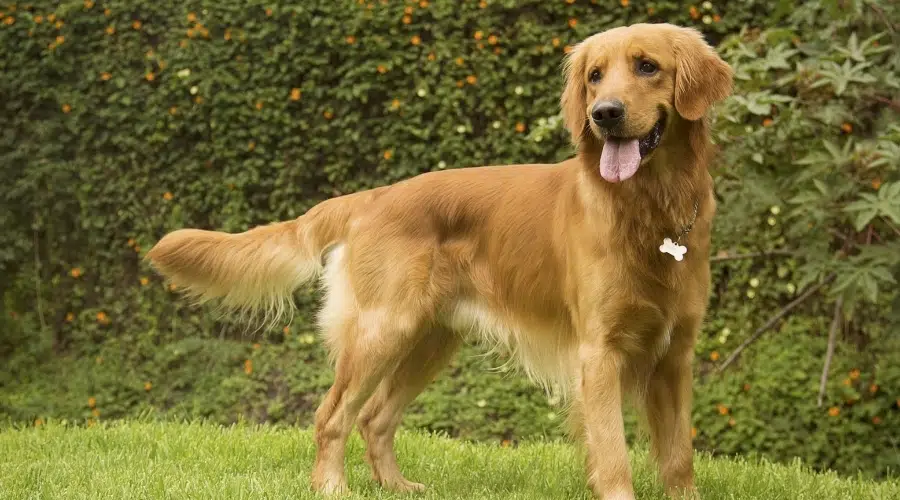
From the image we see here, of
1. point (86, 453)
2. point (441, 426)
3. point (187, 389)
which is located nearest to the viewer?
point (86, 453)

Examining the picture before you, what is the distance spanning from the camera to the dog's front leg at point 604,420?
12.6 ft

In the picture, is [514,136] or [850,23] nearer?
[850,23]

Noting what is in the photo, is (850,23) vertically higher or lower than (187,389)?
higher

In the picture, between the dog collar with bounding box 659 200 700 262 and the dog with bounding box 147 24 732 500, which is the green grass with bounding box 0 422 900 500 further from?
the dog collar with bounding box 659 200 700 262

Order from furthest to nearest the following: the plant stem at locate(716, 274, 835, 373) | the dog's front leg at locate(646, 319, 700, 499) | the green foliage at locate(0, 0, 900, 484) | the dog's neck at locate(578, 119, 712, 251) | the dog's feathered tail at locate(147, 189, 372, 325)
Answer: the green foliage at locate(0, 0, 900, 484), the plant stem at locate(716, 274, 835, 373), the dog's feathered tail at locate(147, 189, 372, 325), the dog's front leg at locate(646, 319, 700, 499), the dog's neck at locate(578, 119, 712, 251)

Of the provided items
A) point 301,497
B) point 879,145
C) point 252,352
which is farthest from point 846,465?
point 252,352

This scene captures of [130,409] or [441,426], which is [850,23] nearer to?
[441,426]

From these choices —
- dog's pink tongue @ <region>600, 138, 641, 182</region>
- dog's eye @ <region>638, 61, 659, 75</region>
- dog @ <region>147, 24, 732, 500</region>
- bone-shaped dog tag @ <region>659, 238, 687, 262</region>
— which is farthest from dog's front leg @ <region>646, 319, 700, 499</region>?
dog's eye @ <region>638, 61, 659, 75</region>

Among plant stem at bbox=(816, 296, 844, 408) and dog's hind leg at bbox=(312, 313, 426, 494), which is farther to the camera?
plant stem at bbox=(816, 296, 844, 408)

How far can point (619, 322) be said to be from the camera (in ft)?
12.9

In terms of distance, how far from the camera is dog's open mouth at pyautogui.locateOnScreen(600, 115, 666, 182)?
3.74 meters

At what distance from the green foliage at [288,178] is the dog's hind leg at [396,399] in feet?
4.79

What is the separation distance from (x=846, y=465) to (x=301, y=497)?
3.07 m

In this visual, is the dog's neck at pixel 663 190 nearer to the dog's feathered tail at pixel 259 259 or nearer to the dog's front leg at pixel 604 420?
the dog's front leg at pixel 604 420
